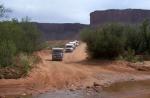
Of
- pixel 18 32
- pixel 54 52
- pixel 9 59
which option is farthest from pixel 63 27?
pixel 9 59

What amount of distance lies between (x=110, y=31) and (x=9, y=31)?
586 inches

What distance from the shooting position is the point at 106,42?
45594 millimetres

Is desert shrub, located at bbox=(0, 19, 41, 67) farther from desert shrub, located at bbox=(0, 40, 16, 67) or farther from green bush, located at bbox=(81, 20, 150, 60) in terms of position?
green bush, located at bbox=(81, 20, 150, 60)

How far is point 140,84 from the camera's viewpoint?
3139 centimetres

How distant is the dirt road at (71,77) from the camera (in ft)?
90.7

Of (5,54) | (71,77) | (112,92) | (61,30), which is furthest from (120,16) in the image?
(112,92)

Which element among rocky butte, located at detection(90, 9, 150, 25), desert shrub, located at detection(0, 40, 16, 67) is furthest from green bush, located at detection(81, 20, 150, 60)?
rocky butte, located at detection(90, 9, 150, 25)

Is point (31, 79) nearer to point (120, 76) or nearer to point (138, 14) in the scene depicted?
point (120, 76)

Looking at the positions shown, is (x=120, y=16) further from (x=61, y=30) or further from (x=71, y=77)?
(x=71, y=77)

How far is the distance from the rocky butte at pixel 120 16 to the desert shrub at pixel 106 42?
72252 mm

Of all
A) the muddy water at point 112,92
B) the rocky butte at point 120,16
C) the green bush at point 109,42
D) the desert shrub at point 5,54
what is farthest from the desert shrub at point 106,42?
the rocky butte at point 120,16

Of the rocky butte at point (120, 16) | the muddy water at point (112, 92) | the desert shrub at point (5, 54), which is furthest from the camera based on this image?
the rocky butte at point (120, 16)

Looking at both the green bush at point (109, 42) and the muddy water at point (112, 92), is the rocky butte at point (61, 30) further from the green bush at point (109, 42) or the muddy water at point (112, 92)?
the muddy water at point (112, 92)

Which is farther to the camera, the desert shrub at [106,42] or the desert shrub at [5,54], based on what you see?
the desert shrub at [106,42]
